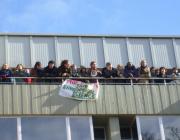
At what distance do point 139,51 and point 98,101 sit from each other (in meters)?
8.08

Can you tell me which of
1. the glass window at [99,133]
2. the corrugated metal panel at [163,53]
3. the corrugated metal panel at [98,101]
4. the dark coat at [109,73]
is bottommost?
the glass window at [99,133]

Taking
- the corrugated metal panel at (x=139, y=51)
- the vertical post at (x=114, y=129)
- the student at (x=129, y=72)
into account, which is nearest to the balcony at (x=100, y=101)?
the vertical post at (x=114, y=129)

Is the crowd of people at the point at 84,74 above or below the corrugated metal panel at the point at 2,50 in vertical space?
Result: below

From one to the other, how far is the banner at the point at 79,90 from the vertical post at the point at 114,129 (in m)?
1.07

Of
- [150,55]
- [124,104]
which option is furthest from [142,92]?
[150,55]

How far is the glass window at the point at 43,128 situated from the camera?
22.0 metres

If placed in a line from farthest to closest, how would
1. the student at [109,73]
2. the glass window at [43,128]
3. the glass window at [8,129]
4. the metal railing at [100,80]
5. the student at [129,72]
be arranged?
the student at [129,72] → the student at [109,73] → the metal railing at [100,80] → the glass window at [43,128] → the glass window at [8,129]

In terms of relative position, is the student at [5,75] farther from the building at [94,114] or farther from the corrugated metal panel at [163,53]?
the corrugated metal panel at [163,53]

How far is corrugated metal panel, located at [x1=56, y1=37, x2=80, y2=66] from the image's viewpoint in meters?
29.5

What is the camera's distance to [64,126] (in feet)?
73.6

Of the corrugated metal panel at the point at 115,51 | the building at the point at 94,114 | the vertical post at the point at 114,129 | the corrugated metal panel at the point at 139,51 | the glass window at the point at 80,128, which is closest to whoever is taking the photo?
the building at the point at 94,114

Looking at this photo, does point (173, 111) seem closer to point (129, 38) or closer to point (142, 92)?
point (142, 92)

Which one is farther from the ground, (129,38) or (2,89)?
(129,38)

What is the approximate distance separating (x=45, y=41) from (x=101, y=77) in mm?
6464
